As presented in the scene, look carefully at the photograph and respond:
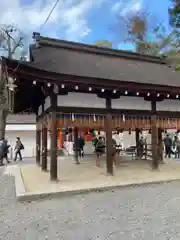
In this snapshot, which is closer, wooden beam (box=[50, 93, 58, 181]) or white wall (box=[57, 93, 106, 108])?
wooden beam (box=[50, 93, 58, 181])

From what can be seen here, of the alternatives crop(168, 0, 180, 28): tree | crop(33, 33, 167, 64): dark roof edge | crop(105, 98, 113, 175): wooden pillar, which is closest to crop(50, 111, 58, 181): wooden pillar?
crop(105, 98, 113, 175): wooden pillar

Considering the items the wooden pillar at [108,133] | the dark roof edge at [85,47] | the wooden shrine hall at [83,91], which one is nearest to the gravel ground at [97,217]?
the wooden pillar at [108,133]

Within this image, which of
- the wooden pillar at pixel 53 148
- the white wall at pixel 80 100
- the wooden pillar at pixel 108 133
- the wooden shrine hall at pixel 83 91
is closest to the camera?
the wooden shrine hall at pixel 83 91

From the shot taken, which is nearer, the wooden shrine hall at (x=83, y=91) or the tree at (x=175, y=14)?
the wooden shrine hall at (x=83, y=91)

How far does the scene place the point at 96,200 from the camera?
5418 millimetres

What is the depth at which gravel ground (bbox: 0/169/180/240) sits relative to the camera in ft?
11.7

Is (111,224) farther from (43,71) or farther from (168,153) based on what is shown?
(168,153)

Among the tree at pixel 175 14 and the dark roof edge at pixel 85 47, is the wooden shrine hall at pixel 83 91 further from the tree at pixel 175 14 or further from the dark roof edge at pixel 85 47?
the tree at pixel 175 14

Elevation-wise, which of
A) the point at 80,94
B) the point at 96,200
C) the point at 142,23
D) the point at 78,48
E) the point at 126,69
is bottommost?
the point at 96,200

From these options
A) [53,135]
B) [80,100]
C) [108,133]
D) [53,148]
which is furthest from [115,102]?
[53,148]

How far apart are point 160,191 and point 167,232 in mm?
2678

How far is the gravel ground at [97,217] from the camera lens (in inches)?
140

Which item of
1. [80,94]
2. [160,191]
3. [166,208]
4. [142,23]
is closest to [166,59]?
[80,94]

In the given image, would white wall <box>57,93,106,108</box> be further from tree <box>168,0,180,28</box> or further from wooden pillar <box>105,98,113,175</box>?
tree <box>168,0,180,28</box>
